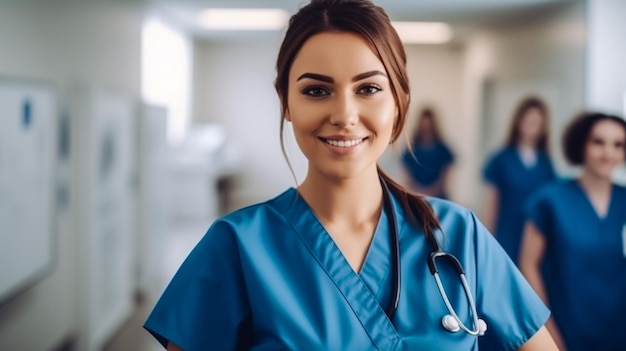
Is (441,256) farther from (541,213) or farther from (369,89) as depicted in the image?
(541,213)

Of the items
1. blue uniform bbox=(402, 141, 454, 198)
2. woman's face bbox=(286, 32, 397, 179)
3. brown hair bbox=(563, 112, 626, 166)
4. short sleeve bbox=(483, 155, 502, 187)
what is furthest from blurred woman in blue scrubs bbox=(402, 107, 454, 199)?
woman's face bbox=(286, 32, 397, 179)

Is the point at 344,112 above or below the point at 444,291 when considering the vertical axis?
above

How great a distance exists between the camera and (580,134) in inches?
60.3

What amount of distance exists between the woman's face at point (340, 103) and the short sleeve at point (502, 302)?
0.18 m

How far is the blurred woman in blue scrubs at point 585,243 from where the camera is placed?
4.73 feet

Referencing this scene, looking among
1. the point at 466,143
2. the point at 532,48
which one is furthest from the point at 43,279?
the point at 466,143

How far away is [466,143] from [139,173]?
4.17 metres

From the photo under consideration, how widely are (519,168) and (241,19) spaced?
2.83 m

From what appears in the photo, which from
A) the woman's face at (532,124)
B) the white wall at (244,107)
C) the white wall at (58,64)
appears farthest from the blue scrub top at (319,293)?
the white wall at (244,107)

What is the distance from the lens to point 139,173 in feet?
11.2

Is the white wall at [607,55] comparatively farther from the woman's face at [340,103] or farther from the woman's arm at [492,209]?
the woman's face at [340,103]

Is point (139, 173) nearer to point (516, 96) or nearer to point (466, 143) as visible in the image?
point (516, 96)

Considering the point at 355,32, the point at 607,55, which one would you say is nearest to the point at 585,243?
the point at 355,32

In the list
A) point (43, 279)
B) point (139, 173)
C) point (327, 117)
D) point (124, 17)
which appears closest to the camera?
point (327, 117)
